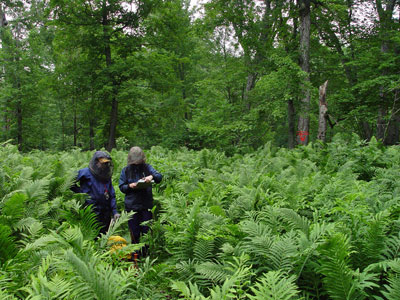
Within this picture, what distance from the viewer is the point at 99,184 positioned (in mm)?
4285

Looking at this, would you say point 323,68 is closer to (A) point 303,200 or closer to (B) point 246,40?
(B) point 246,40

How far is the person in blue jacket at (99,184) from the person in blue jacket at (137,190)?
0.25 metres

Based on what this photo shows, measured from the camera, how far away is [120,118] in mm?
15070

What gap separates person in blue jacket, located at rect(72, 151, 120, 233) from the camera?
419 cm

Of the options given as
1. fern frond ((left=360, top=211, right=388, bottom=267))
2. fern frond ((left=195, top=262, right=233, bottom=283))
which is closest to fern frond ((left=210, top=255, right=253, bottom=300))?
fern frond ((left=195, top=262, right=233, bottom=283))

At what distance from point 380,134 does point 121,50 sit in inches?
523

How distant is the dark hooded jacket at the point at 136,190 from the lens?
448 cm

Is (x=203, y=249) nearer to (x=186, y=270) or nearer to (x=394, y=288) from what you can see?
(x=186, y=270)

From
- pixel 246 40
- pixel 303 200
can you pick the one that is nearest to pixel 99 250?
pixel 303 200

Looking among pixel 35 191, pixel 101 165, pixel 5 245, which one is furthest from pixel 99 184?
pixel 5 245

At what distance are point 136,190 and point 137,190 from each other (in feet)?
0.05

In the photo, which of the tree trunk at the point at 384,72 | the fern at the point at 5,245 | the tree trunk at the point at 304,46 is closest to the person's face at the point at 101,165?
the fern at the point at 5,245

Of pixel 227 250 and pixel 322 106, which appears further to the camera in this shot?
pixel 322 106

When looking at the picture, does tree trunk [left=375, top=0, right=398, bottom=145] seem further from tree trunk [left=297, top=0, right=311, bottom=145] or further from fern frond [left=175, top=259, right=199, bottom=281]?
fern frond [left=175, top=259, right=199, bottom=281]
